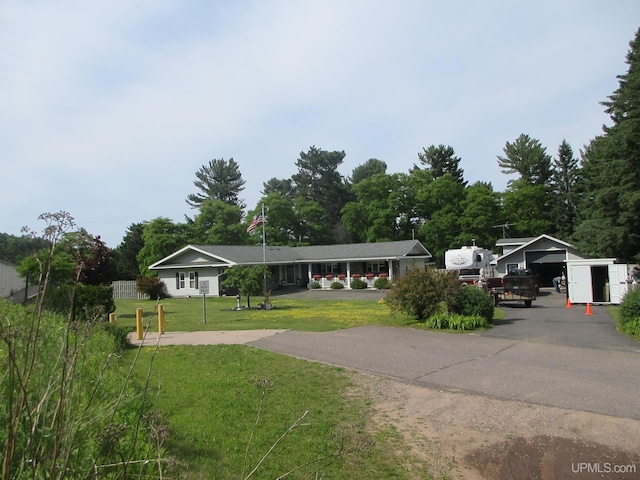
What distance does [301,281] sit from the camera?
46.3 m

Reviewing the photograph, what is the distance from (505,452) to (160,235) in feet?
158

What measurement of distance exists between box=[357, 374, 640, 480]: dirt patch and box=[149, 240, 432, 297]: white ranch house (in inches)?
1219

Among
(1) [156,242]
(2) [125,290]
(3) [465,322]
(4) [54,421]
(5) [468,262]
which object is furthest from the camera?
(1) [156,242]

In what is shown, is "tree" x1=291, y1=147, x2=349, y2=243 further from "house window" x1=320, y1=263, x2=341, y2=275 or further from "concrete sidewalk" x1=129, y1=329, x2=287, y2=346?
"concrete sidewalk" x1=129, y1=329, x2=287, y2=346

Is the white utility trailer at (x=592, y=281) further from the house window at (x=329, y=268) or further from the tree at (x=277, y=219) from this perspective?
the tree at (x=277, y=219)

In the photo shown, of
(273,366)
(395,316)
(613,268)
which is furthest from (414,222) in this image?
(273,366)

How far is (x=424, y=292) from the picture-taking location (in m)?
16.7

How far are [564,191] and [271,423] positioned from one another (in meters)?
65.8

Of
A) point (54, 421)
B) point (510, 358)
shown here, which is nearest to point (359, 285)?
point (510, 358)

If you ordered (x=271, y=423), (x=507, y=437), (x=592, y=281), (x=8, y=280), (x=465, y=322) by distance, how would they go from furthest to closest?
1. (x=592, y=281)
2. (x=8, y=280)
3. (x=465, y=322)
4. (x=271, y=423)
5. (x=507, y=437)

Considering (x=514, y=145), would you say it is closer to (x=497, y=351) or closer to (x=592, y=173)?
(x=592, y=173)

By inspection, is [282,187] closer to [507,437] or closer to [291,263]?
[291,263]

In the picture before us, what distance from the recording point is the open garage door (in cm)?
3872

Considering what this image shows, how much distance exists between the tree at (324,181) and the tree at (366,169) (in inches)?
435
